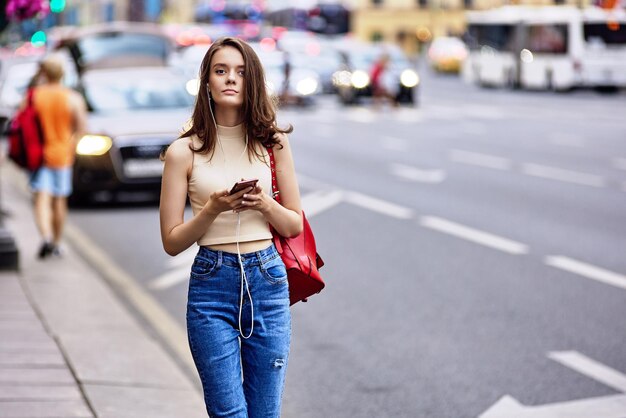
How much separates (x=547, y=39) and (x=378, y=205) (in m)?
32.9

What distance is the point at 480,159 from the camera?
813 inches

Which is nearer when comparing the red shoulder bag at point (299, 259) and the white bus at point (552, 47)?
the red shoulder bag at point (299, 259)

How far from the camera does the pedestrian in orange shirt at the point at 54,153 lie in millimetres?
10555

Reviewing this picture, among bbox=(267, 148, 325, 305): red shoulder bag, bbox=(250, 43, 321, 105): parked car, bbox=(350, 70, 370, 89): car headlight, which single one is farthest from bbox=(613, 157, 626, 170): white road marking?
bbox=(350, 70, 370, 89): car headlight

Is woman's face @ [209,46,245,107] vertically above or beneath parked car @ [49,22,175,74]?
above

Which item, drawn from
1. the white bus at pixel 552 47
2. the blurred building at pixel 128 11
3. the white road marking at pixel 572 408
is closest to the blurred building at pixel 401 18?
the blurred building at pixel 128 11

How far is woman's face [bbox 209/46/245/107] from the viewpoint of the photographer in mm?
3783

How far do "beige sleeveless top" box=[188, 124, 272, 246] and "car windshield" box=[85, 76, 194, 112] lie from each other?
12.0 metres

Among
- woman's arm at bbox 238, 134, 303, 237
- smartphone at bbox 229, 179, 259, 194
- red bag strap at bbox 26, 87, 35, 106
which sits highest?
smartphone at bbox 229, 179, 259, 194

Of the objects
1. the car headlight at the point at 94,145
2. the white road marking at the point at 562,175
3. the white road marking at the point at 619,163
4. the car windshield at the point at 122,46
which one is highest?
the car headlight at the point at 94,145

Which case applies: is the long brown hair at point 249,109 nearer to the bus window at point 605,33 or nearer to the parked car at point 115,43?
the parked car at point 115,43

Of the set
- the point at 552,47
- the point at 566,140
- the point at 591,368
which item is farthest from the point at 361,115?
the point at 591,368

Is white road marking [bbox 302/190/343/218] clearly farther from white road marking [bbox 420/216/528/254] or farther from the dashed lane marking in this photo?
the dashed lane marking

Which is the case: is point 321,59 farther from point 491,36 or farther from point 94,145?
point 94,145
